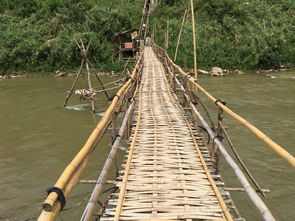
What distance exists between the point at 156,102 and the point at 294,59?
68.6 feet

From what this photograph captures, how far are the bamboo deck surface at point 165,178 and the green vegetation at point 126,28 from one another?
18991 mm

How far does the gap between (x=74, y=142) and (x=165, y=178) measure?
610cm

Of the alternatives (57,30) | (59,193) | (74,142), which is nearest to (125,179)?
(59,193)

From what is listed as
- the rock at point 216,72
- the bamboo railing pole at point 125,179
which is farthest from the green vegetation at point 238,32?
the bamboo railing pole at point 125,179

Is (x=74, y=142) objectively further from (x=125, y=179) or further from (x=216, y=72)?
(x=216, y=72)

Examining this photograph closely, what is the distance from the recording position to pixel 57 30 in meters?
26.7

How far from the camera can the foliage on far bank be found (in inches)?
957

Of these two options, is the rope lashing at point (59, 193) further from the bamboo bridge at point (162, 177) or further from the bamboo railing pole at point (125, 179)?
the bamboo railing pole at point (125, 179)

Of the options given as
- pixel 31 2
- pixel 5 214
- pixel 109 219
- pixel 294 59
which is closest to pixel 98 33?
pixel 31 2

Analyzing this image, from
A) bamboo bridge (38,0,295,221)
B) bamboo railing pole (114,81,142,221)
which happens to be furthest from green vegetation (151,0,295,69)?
bamboo railing pole (114,81,142,221)

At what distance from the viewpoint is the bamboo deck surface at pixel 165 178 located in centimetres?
297

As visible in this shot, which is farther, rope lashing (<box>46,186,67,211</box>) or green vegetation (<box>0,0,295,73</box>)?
green vegetation (<box>0,0,295,73</box>)

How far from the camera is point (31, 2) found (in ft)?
96.8

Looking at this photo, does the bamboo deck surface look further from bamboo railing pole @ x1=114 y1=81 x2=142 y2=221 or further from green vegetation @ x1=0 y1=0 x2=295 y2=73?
green vegetation @ x1=0 y1=0 x2=295 y2=73
